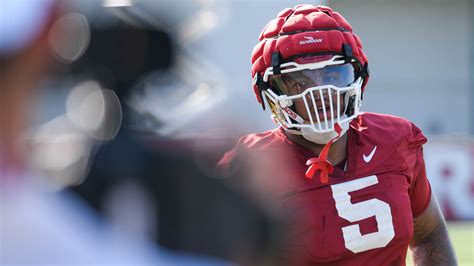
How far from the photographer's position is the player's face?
95.6 inches

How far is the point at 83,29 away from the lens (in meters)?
1.11

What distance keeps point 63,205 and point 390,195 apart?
1.50m

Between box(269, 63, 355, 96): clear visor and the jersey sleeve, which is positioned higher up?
box(269, 63, 355, 96): clear visor

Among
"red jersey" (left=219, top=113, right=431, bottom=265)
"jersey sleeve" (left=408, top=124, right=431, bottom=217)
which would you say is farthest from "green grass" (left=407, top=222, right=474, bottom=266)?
"red jersey" (left=219, top=113, right=431, bottom=265)

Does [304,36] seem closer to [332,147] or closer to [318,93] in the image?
[318,93]

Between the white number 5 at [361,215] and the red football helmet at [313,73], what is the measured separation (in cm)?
15

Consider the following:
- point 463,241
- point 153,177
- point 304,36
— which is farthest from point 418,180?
point 463,241

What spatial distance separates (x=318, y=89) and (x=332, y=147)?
221 mm

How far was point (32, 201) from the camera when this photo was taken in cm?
111

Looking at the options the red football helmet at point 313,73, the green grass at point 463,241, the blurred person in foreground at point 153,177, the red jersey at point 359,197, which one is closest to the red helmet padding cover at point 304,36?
the red football helmet at point 313,73

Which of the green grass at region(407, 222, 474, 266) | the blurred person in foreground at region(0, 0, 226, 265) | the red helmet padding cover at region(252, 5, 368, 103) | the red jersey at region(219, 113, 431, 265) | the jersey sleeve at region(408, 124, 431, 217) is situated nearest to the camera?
the blurred person in foreground at region(0, 0, 226, 265)

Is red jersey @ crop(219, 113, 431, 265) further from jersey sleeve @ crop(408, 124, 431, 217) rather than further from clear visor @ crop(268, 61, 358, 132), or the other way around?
clear visor @ crop(268, 61, 358, 132)

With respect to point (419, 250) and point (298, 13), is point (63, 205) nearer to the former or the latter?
point (298, 13)

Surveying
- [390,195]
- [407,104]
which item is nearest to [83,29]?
[390,195]
